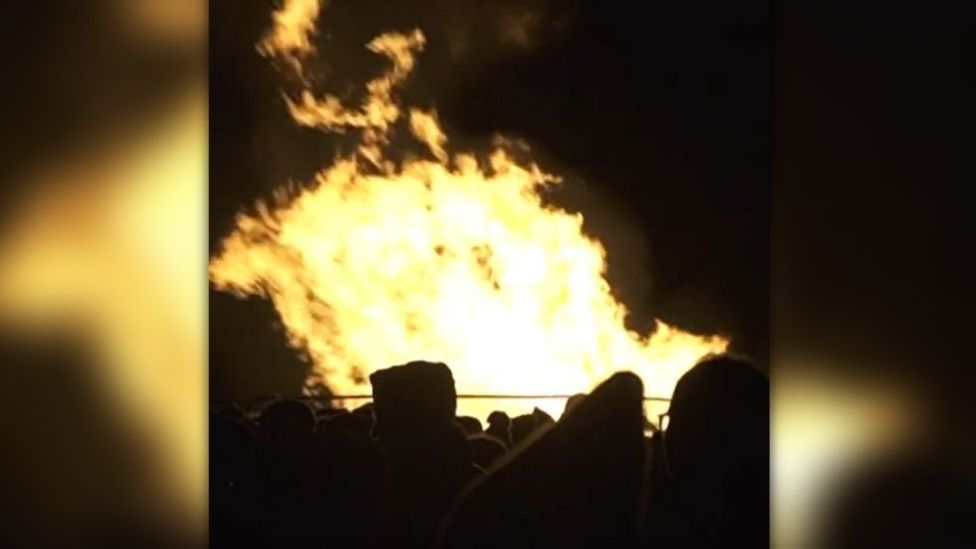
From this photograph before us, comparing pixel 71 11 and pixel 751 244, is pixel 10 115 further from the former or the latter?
pixel 751 244

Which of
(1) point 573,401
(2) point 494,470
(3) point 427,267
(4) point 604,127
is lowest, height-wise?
(2) point 494,470

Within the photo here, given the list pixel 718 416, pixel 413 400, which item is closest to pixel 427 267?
pixel 413 400

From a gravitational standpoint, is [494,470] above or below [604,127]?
below

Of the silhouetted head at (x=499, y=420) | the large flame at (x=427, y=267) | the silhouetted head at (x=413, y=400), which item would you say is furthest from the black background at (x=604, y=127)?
the silhouetted head at (x=499, y=420)

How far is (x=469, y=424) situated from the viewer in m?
1.73

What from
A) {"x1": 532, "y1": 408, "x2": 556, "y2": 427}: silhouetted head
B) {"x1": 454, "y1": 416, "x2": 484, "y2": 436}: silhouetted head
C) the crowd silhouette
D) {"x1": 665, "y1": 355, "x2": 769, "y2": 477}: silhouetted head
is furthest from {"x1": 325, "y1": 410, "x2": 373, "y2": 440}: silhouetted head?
{"x1": 665, "y1": 355, "x2": 769, "y2": 477}: silhouetted head

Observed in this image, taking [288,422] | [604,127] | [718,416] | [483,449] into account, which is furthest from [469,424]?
[604,127]

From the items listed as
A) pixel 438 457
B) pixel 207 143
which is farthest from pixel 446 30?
pixel 438 457

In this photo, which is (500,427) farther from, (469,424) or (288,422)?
(288,422)

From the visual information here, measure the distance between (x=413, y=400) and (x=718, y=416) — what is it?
50 cm

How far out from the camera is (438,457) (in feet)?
5.65

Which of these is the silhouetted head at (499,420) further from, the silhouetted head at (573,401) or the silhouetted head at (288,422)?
the silhouetted head at (288,422)

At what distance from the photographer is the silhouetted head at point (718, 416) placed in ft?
5.74

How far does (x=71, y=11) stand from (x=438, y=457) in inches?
35.8
